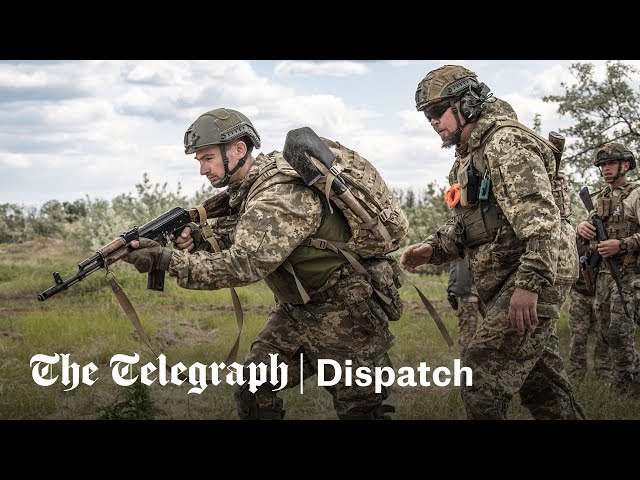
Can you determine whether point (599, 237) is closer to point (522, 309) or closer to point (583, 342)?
point (583, 342)

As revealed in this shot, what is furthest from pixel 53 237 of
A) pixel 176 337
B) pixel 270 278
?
pixel 270 278

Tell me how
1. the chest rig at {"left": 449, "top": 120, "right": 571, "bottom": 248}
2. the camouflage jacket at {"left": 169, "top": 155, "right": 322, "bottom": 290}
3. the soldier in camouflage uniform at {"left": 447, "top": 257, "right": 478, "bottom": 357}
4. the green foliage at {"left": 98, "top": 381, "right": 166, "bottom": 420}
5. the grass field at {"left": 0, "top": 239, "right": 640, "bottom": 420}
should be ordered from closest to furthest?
the camouflage jacket at {"left": 169, "top": 155, "right": 322, "bottom": 290} → the chest rig at {"left": 449, "top": 120, "right": 571, "bottom": 248} → the green foliage at {"left": 98, "top": 381, "right": 166, "bottom": 420} → the grass field at {"left": 0, "top": 239, "right": 640, "bottom": 420} → the soldier in camouflage uniform at {"left": 447, "top": 257, "right": 478, "bottom": 357}

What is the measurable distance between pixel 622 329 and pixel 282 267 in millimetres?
4783

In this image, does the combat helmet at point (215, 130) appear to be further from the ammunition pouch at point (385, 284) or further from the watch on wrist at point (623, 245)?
the watch on wrist at point (623, 245)

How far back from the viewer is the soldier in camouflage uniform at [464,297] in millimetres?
7770

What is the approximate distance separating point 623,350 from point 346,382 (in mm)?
4453

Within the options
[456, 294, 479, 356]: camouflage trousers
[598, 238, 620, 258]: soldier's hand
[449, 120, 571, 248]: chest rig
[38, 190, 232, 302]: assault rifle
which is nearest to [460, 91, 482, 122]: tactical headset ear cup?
[449, 120, 571, 248]: chest rig

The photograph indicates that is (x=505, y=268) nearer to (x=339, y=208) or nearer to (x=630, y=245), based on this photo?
(x=339, y=208)

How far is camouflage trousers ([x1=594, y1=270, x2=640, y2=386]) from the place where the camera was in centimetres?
783

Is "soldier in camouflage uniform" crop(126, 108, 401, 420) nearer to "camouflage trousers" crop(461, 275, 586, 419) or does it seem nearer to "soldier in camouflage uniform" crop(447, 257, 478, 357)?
"camouflage trousers" crop(461, 275, 586, 419)

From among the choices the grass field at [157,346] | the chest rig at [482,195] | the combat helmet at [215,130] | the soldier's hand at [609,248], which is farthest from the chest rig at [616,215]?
the combat helmet at [215,130]

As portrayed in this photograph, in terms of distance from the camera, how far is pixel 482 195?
181 inches

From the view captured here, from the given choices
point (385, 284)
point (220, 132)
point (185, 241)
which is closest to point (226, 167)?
point (220, 132)

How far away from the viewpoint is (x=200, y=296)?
41.4 feet
